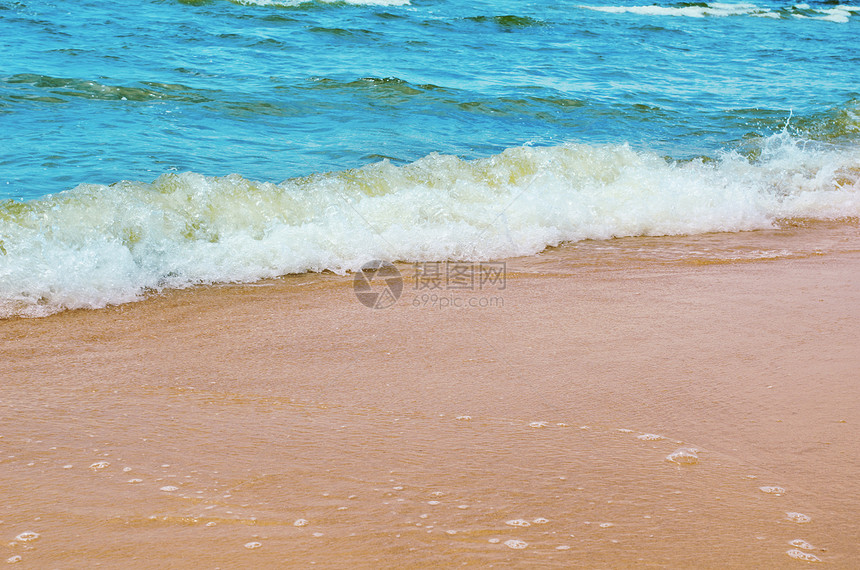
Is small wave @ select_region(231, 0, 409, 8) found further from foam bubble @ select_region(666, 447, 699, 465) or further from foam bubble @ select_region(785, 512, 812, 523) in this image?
foam bubble @ select_region(785, 512, 812, 523)

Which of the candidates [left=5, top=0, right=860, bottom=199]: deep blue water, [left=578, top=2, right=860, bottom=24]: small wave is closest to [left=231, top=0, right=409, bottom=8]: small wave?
[left=5, top=0, right=860, bottom=199]: deep blue water

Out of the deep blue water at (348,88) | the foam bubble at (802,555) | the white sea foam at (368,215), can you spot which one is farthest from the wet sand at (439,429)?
the deep blue water at (348,88)

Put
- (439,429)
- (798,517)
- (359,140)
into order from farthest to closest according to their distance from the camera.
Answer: (359,140)
(439,429)
(798,517)

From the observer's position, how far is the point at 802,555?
184 cm

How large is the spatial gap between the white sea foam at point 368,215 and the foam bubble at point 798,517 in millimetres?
2715

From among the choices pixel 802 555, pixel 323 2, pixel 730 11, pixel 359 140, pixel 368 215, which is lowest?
pixel 802 555

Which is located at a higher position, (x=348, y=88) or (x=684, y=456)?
(x=348, y=88)

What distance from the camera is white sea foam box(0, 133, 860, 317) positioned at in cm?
385

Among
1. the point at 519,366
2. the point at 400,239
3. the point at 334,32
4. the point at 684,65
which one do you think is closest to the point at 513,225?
the point at 400,239
